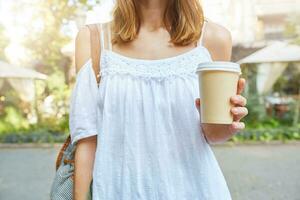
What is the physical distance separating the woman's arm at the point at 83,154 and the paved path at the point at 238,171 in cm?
328

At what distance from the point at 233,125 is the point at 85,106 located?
359mm

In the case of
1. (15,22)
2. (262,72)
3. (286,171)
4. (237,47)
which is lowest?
(286,171)

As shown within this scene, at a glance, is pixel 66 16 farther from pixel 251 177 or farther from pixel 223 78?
pixel 223 78

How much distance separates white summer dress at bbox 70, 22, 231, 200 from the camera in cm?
98

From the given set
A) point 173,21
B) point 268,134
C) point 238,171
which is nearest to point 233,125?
point 173,21

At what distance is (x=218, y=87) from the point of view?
85 cm

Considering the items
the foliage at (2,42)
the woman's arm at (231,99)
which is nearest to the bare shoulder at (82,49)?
the woman's arm at (231,99)

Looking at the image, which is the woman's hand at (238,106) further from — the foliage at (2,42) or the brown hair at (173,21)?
the foliage at (2,42)

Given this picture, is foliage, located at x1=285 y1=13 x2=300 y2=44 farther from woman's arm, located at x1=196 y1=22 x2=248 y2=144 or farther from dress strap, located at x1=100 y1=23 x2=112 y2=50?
dress strap, located at x1=100 y1=23 x2=112 y2=50

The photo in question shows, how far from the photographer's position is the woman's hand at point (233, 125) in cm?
86

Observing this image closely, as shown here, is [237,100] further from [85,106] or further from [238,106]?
[85,106]

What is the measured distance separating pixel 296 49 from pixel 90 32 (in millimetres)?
7133

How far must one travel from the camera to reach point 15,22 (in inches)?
301

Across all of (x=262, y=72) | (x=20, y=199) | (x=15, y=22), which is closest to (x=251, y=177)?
(x=20, y=199)
